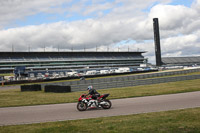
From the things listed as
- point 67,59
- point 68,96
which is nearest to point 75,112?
point 68,96

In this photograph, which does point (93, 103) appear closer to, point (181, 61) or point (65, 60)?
point (65, 60)

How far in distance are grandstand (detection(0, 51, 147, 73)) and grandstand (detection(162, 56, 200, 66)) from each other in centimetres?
1672

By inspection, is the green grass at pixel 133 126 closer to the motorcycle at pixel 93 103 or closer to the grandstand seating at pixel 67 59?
the motorcycle at pixel 93 103

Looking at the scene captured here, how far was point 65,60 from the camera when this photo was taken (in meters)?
110

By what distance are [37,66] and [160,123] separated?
99.5 metres

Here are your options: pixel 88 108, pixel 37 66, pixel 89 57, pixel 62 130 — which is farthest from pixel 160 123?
pixel 89 57

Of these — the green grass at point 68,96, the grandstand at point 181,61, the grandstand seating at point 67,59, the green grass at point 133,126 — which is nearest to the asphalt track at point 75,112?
the green grass at point 133,126

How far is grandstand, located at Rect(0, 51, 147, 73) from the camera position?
→ 98.9 metres

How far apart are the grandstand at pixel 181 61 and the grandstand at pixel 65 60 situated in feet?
54.9

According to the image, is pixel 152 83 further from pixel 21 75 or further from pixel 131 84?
pixel 21 75

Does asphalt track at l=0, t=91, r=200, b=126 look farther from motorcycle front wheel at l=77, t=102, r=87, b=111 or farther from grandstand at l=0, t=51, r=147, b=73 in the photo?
grandstand at l=0, t=51, r=147, b=73

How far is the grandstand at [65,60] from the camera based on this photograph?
98.9 m

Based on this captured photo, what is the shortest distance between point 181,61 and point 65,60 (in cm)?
5934

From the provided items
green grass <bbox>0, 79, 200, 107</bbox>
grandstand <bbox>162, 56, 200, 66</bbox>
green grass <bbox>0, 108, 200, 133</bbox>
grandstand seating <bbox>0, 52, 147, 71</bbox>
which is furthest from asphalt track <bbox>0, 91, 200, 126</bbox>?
grandstand <bbox>162, 56, 200, 66</bbox>
